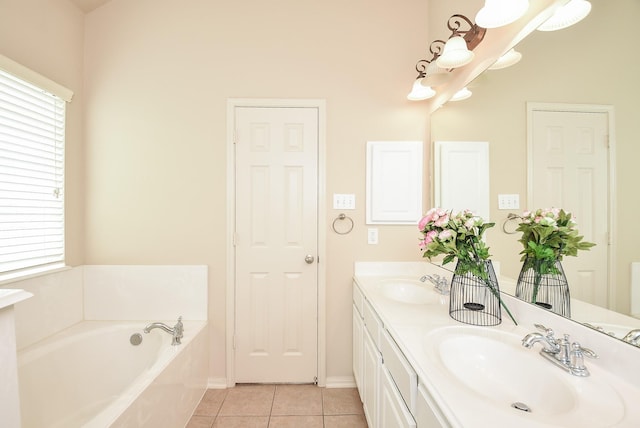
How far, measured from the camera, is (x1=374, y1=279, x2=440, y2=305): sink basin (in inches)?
70.3

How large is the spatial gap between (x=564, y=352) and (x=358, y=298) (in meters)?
1.20

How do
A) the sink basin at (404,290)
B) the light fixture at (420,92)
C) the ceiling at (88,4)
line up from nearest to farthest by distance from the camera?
the sink basin at (404,290)
the light fixture at (420,92)
the ceiling at (88,4)

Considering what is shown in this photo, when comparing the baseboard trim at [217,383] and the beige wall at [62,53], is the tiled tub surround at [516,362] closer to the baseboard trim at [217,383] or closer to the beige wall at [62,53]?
the baseboard trim at [217,383]

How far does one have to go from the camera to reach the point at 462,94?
1.68m

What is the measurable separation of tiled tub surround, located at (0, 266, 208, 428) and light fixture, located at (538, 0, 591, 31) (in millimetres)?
2253

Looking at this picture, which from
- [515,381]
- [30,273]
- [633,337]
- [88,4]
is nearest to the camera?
[633,337]

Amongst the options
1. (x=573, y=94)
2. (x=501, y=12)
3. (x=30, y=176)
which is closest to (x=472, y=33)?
(x=501, y=12)

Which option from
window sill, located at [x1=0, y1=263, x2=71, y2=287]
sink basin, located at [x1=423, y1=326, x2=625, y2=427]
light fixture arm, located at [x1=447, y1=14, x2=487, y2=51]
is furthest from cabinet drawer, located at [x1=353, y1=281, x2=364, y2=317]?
window sill, located at [x1=0, y1=263, x2=71, y2=287]

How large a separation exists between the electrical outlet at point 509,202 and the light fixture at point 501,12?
2.44 feet

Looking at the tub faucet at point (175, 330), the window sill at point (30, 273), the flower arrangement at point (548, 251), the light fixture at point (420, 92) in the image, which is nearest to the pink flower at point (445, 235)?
the flower arrangement at point (548, 251)

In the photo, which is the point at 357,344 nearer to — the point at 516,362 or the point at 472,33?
the point at 516,362

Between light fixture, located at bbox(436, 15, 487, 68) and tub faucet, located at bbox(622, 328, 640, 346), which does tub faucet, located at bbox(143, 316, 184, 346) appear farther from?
light fixture, located at bbox(436, 15, 487, 68)

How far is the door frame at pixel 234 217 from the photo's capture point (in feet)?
6.82

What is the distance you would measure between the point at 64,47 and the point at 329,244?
236cm
